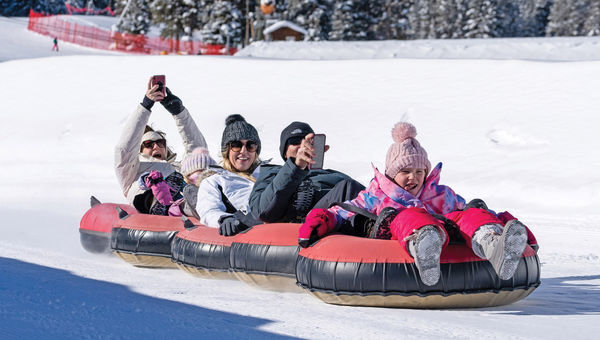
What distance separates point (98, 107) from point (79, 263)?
13.9 meters

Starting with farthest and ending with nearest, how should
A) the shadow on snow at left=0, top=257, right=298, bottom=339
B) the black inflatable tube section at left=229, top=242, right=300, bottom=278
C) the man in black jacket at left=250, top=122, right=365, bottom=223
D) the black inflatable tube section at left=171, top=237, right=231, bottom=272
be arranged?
1. the black inflatable tube section at left=171, top=237, right=231, bottom=272
2. the black inflatable tube section at left=229, top=242, right=300, bottom=278
3. the man in black jacket at left=250, top=122, right=365, bottom=223
4. the shadow on snow at left=0, top=257, right=298, bottom=339

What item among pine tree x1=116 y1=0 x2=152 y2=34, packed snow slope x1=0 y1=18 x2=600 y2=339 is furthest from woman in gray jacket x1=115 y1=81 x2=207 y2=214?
pine tree x1=116 y1=0 x2=152 y2=34

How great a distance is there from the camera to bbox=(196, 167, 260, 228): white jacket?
5.61m

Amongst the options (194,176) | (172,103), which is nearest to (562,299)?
(194,176)

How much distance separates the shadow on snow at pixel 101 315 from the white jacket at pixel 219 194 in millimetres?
876

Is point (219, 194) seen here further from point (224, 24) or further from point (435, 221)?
point (224, 24)

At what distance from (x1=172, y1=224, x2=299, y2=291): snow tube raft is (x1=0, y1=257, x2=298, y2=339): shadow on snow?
602 millimetres

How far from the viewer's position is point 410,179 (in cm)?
Answer: 439

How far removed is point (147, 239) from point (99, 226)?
3.34 feet

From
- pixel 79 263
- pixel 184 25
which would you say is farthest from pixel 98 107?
pixel 184 25

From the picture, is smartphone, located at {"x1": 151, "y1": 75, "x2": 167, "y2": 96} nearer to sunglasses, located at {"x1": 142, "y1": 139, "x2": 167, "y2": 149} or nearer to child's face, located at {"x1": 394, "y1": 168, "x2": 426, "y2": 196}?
sunglasses, located at {"x1": 142, "y1": 139, "x2": 167, "y2": 149}

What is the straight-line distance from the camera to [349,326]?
3.78 m

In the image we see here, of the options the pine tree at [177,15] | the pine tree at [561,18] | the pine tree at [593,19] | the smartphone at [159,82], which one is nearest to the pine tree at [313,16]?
the pine tree at [177,15]

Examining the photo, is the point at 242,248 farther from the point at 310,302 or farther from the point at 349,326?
the point at 349,326
